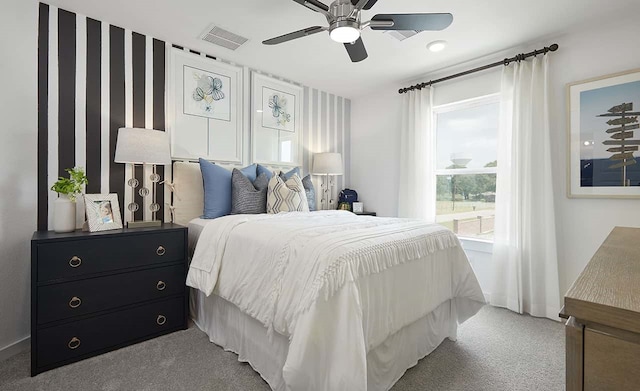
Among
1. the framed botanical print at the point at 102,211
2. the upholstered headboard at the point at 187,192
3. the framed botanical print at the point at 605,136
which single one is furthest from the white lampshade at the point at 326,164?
the framed botanical print at the point at 605,136

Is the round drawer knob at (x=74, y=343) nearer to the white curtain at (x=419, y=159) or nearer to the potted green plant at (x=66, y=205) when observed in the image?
the potted green plant at (x=66, y=205)

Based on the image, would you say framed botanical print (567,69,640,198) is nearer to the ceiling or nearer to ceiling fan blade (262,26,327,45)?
the ceiling

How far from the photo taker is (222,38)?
277 centimetres

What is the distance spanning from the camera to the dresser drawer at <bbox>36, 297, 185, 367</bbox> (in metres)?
Answer: 1.84

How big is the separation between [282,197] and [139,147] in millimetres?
1256

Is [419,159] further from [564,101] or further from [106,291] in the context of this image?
[106,291]

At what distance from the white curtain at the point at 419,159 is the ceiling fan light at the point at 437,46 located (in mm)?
719

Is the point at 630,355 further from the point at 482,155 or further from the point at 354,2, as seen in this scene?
the point at 482,155

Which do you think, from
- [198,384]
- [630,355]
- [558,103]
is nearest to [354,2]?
[630,355]

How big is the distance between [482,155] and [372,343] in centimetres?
272

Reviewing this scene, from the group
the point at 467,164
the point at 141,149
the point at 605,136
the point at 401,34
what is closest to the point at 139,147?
the point at 141,149

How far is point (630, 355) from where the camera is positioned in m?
0.40

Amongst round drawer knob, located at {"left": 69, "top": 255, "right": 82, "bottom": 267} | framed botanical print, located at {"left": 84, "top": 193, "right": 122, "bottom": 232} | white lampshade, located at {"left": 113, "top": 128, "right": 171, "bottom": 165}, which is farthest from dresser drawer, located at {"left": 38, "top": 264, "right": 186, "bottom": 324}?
white lampshade, located at {"left": 113, "top": 128, "right": 171, "bottom": 165}

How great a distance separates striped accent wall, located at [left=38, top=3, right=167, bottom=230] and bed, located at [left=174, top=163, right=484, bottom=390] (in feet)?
3.39
